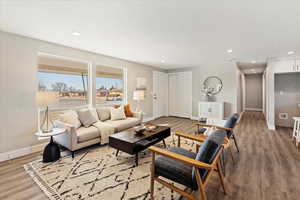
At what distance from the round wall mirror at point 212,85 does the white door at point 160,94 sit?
6.22 ft

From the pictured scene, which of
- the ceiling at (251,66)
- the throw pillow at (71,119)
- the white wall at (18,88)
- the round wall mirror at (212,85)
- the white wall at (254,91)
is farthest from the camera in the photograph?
the white wall at (254,91)

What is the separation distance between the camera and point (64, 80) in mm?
3637

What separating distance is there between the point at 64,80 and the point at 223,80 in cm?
566

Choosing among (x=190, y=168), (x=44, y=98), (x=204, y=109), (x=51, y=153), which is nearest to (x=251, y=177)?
(x=190, y=168)

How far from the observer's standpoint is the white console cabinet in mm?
5414

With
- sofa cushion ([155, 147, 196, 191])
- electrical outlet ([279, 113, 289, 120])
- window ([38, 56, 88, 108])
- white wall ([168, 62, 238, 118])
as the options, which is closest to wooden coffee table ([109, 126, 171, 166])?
sofa cushion ([155, 147, 196, 191])

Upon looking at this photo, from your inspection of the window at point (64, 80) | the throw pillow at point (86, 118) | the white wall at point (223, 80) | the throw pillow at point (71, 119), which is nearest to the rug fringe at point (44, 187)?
the throw pillow at point (71, 119)

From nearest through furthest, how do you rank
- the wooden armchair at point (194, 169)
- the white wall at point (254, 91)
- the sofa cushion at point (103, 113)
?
the wooden armchair at point (194, 169), the sofa cushion at point (103, 113), the white wall at point (254, 91)

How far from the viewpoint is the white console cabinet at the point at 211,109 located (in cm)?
541

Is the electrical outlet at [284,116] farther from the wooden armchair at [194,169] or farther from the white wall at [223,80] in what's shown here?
the wooden armchair at [194,169]

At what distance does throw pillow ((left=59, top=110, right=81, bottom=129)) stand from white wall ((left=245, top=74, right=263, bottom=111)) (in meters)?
10.2

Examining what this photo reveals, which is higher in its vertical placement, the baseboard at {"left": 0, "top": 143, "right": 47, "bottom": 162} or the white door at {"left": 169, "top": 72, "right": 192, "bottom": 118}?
the white door at {"left": 169, "top": 72, "right": 192, "bottom": 118}

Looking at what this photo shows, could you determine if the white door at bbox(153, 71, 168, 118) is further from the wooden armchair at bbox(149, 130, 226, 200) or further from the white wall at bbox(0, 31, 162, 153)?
the wooden armchair at bbox(149, 130, 226, 200)

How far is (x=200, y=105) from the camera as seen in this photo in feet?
19.3
